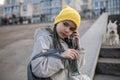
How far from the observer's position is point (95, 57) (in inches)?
141

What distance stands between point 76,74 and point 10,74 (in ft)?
9.09

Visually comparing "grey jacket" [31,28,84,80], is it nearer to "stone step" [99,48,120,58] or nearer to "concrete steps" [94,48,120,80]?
"concrete steps" [94,48,120,80]

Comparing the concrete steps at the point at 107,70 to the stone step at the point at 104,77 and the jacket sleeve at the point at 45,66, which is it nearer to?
the stone step at the point at 104,77

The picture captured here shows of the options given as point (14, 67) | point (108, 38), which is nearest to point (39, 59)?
point (14, 67)

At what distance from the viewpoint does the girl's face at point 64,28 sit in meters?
1.78

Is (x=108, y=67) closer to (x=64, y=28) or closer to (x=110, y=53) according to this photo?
(x=110, y=53)

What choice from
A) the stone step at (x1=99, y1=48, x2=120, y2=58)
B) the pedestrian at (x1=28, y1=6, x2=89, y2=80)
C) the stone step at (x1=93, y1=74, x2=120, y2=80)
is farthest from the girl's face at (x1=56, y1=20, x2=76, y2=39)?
the stone step at (x1=99, y1=48, x2=120, y2=58)

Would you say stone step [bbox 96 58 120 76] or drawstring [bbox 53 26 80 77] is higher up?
drawstring [bbox 53 26 80 77]

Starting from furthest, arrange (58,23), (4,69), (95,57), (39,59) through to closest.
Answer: (4,69) → (95,57) → (58,23) → (39,59)

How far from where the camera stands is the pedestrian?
1.62m

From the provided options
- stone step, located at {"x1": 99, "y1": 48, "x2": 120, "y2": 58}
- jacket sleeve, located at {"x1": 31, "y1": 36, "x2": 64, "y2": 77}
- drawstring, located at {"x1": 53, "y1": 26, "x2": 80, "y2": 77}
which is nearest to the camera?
jacket sleeve, located at {"x1": 31, "y1": 36, "x2": 64, "y2": 77}

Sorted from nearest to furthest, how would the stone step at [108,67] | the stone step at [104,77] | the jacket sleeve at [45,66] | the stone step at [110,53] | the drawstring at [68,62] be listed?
the jacket sleeve at [45,66], the drawstring at [68,62], the stone step at [104,77], the stone step at [108,67], the stone step at [110,53]

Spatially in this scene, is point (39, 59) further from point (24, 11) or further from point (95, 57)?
point (24, 11)

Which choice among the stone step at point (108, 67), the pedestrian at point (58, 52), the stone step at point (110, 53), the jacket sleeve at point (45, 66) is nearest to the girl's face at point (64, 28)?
the pedestrian at point (58, 52)
